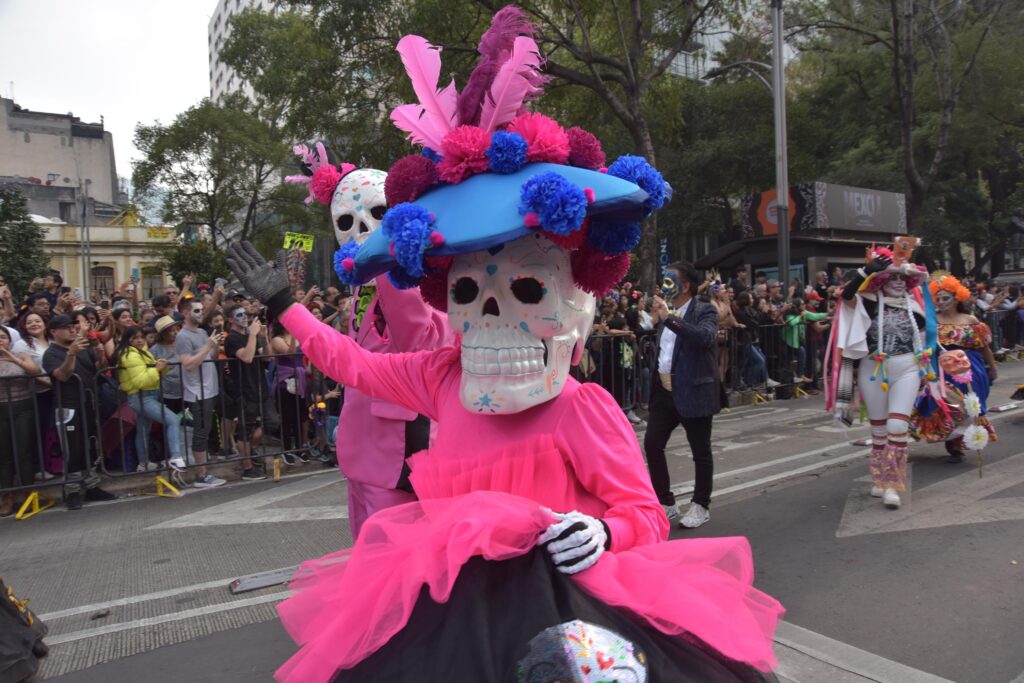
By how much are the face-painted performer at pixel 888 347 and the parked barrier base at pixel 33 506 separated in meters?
6.91

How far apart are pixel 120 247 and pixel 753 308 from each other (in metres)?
43.8

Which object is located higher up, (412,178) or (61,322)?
(412,178)

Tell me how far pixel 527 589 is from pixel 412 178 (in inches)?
45.7

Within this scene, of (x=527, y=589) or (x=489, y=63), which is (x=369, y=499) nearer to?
(x=527, y=589)

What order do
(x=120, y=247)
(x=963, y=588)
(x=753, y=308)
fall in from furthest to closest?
(x=120, y=247), (x=753, y=308), (x=963, y=588)

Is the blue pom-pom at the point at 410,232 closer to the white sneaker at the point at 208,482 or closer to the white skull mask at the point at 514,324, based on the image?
the white skull mask at the point at 514,324

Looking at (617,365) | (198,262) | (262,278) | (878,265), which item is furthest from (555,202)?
(198,262)

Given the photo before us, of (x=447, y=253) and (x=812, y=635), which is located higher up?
(x=447, y=253)

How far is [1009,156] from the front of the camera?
27.4m

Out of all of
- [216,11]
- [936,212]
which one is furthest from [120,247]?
[216,11]

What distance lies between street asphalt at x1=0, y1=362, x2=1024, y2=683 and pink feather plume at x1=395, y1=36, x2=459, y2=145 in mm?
2636

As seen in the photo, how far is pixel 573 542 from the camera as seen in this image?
1.67m

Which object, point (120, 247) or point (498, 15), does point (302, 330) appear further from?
point (120, 247)

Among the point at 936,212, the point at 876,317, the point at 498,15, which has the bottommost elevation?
the point at 876,317
